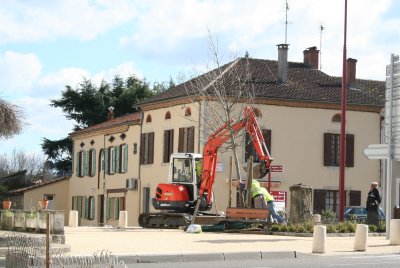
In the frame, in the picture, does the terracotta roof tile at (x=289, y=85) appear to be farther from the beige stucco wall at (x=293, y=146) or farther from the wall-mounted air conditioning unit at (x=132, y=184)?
the wall-mounted air conditioning unit at (x=132, y=184)

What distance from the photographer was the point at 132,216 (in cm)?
5156

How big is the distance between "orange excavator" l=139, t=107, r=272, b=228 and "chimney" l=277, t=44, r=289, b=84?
12721mm

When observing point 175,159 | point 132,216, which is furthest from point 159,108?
point 175,159

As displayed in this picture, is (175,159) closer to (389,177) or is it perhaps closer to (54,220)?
(389,177)

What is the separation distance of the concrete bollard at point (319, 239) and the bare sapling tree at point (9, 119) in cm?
685

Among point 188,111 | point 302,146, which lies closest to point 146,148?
point 188,111

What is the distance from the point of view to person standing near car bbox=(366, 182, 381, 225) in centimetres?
3070

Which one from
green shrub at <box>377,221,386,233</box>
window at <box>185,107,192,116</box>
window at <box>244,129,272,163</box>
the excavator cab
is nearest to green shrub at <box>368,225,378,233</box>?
green shrub at <box>377,221,386,233</box>

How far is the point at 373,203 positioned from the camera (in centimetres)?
3097

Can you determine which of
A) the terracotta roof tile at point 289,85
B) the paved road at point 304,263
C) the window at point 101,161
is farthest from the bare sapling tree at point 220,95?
the paved road at point 304,263

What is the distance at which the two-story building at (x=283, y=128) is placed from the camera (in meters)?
46.4

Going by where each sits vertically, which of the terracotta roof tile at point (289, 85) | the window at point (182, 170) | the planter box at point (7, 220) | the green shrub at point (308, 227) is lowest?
the green shrub at point (308, 227)

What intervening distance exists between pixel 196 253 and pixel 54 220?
3425 mm

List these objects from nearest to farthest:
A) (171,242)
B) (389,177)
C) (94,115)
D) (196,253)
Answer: (196,253) → (171,242) → (389,177) → (94,115)
